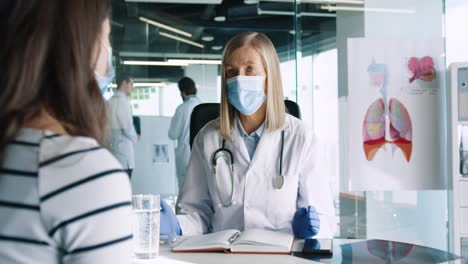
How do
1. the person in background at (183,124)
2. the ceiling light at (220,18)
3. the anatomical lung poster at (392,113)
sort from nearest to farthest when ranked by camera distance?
1. the anatomical lung poster at (392,113)
2. the person in background at (183,124)
3. the ceiling light at (220,18)

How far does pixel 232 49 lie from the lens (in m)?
2.10

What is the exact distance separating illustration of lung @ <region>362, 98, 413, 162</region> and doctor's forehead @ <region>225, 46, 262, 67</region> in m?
1.35

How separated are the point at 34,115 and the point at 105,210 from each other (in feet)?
0.53

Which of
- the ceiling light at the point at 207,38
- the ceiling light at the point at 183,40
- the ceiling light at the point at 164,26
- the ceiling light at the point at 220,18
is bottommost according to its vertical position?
the ceiling light at the point at 183,40

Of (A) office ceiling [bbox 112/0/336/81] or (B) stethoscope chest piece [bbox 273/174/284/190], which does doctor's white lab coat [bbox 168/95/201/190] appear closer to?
(A) office ceiling [bbox 112/0/336/81]

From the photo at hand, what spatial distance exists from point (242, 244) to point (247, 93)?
761 millimetres

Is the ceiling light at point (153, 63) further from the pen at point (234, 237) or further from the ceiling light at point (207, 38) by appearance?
the pen at point (234, 237)

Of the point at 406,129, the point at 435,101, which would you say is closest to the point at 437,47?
the point at 435,101

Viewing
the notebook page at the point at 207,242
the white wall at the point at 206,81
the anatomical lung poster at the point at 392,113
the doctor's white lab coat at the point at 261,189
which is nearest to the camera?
the notebook page at the point at 207,242

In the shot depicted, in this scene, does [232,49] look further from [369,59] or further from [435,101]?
[435,101]

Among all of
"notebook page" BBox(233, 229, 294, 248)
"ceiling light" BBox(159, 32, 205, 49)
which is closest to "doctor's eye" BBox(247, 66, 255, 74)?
"notebook page" BBox(233, 229, 294, 248)

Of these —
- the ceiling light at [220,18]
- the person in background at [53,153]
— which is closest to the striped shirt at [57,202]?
the person in background at [53,153]

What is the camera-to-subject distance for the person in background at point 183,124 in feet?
16.6

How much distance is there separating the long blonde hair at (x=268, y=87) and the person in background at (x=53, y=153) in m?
1.30
